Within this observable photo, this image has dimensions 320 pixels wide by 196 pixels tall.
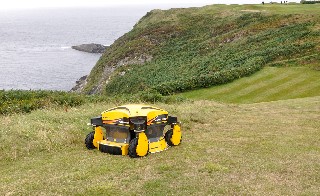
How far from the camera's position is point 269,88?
39250 mm

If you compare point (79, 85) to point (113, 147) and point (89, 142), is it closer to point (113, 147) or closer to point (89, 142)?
point (89, 142)

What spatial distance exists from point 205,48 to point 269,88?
1205 inches

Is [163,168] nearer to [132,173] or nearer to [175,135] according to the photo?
[132,173]

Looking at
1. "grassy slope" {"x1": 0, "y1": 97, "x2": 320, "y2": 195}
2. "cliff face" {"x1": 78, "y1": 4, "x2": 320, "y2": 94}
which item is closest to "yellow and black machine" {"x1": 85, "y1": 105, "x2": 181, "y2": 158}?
"grassy slope" {"x1": 0, "y1": 97, "x2": 320, "y2": 195}

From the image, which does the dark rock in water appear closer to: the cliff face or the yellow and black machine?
the cliff face

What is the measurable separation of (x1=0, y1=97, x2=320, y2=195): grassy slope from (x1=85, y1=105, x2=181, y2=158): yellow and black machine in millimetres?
364

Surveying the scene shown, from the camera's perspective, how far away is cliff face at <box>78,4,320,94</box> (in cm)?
4819

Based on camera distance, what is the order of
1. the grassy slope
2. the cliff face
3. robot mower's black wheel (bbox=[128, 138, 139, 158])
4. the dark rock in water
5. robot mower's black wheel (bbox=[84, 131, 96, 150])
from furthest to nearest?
the dark rock in water, the cliff face, robot mower's black wheel (bbox=[84, 131, 96, 150]), robot mower's black wheel (bbox=[128, 138, 139, 158]), the grassy slope

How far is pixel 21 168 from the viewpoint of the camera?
1348 cm

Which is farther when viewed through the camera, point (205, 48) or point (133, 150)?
point (205, 48)

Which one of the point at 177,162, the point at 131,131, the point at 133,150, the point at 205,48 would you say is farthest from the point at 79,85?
the point at 177,162

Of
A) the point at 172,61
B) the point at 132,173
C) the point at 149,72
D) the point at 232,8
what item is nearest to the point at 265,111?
the point at 132,173

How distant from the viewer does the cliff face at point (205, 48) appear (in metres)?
48.2

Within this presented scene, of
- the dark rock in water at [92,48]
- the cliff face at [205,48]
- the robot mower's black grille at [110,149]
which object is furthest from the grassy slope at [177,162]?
the dark rock in water at [92,48]
